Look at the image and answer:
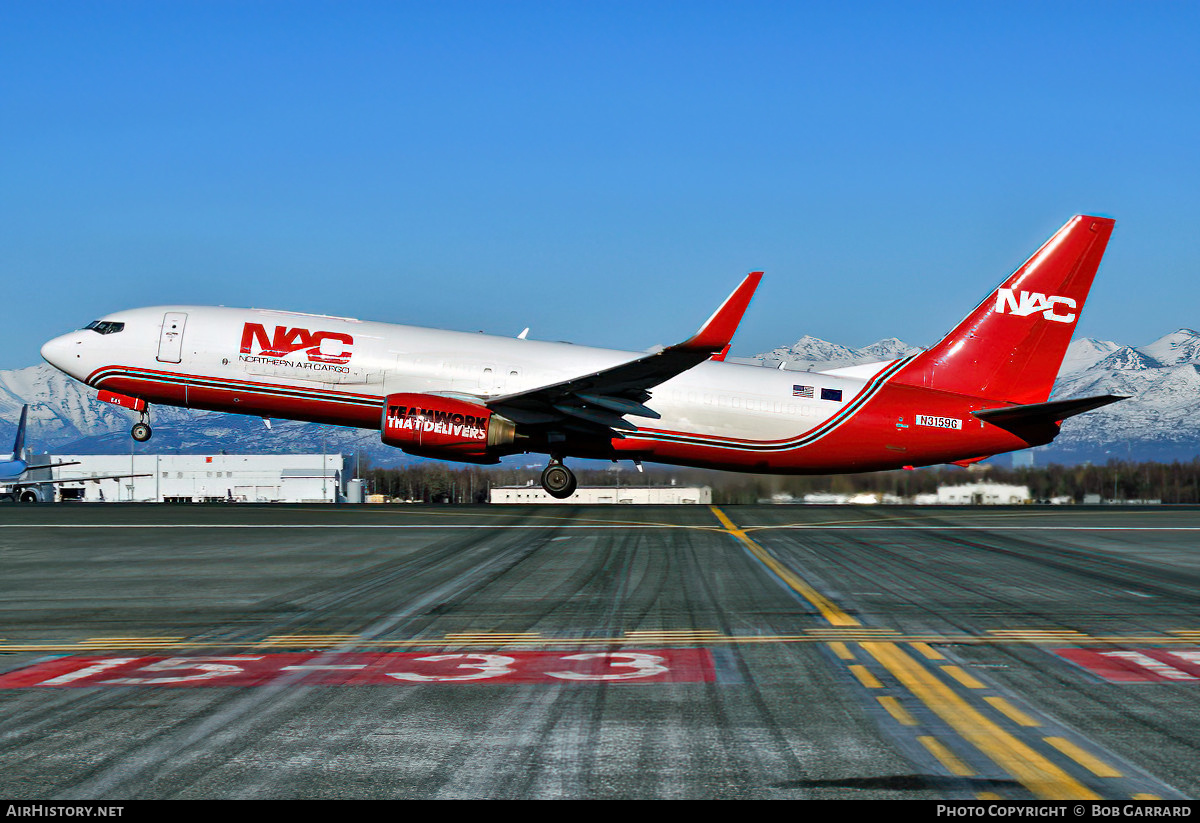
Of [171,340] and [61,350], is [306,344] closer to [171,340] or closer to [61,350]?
[171,340]

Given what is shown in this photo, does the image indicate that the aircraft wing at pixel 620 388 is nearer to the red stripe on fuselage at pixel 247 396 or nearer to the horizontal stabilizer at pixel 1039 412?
the red stripe on fuselage at pixel 247 396

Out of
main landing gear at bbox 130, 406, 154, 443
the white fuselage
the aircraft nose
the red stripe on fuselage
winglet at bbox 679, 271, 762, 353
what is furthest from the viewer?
the aircraft nose

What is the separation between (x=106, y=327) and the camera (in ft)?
114

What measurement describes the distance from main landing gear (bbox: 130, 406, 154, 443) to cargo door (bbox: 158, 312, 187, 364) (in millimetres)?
2326

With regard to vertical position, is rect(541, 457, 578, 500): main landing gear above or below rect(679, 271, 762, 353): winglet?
below

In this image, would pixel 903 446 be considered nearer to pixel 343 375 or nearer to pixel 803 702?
pixel 343 375

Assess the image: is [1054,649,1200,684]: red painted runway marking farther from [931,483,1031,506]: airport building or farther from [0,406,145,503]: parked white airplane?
[0,406,145,503]: parked white airplane

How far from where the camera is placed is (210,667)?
10.1 metres

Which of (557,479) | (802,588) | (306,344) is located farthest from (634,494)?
(802,588)

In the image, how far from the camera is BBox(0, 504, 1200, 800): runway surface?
6445 millimetres

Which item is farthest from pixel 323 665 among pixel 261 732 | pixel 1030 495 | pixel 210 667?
pixel 1030 495

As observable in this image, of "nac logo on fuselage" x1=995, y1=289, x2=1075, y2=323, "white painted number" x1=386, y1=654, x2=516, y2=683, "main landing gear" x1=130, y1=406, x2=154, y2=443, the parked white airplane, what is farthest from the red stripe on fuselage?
the parked white airplane

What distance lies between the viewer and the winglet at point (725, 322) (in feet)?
94.6

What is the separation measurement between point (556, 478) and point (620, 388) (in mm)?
4346
